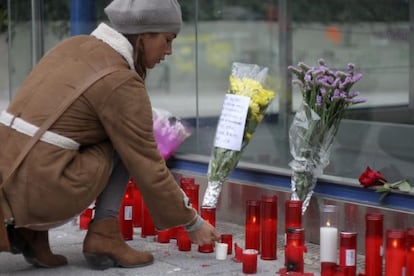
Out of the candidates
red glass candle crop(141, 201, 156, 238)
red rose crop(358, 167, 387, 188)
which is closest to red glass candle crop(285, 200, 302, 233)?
red rose crop(358, 167, 387, 188)

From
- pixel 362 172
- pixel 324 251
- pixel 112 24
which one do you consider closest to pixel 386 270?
pixel 324 251

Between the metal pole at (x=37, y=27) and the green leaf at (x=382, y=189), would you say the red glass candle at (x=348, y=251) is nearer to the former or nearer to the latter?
the green leaf at (x=382, y=189)

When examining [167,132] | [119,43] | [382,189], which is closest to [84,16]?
[167,132]

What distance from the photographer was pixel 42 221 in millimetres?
4664

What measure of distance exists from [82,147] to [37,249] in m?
0.58

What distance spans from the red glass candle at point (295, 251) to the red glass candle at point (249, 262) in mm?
162

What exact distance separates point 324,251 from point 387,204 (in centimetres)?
55

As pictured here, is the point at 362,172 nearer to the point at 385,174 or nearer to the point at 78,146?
the point at 385,174

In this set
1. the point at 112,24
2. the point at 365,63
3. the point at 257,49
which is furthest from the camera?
the point at 257,49

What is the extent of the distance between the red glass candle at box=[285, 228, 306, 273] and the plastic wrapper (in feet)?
6.15

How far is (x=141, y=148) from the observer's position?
4594 mm

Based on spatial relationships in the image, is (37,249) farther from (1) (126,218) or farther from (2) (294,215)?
(2) (294,215)

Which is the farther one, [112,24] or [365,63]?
[365,63]

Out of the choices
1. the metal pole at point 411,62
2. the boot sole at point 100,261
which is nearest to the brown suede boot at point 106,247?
the boot sole at point 100,261
